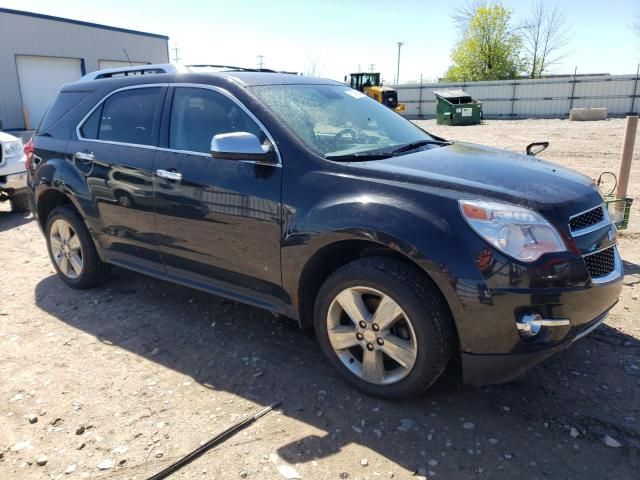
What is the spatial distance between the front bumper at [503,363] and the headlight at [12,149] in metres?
7.76

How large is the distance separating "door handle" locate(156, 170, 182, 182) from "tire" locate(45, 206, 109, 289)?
1310mm

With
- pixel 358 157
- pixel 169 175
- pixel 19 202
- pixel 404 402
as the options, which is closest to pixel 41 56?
pixel 19 202

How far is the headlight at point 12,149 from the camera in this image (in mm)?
7858

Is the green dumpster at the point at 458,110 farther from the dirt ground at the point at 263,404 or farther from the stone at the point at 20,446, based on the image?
the stone at the point at 20,446

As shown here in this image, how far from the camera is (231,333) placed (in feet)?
12.9

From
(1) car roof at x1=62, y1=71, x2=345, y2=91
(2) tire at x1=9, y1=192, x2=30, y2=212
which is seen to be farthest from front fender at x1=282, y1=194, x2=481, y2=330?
(2) tire at x1=9, y1=192, x2=30, y2=212

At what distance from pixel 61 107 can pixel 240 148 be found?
252cm

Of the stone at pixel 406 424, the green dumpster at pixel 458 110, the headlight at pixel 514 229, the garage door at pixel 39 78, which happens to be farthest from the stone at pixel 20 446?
the green dumpster at pixel 458 110

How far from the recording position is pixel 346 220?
2.84 m

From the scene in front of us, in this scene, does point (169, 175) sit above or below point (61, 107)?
below

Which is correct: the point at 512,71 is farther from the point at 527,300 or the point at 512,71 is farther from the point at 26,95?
the point at 527,300

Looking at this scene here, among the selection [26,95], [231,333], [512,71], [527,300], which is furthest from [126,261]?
[512,71]

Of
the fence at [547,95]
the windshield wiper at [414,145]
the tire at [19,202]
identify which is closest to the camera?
the windshield wiper at [414,145]

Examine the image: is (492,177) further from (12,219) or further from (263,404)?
(12,219)
